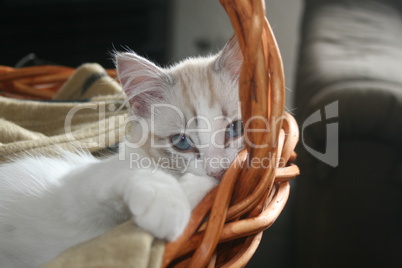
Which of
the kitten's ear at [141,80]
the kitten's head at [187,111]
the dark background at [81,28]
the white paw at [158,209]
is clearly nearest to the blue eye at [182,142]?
the kitten's head at [187,111]

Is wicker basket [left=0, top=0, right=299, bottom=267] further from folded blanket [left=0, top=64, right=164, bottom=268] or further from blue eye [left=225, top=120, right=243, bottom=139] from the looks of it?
folded blanket [left=0, top=64, right=164, bottom=268]

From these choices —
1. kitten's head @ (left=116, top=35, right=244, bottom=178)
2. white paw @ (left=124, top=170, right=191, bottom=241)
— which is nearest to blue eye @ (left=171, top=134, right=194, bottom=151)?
kitten's head @ (left=116, top=35, right=244, bottom=178)

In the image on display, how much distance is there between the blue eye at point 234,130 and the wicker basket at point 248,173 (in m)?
0.13

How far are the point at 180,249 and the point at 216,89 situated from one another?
430 mm

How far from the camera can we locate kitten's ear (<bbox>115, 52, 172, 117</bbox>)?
0.91 m

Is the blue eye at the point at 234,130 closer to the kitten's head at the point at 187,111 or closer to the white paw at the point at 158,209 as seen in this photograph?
the kitten's head at the point at 187,111

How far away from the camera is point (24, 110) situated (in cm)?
124

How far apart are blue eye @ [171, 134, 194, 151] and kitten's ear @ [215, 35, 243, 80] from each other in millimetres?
184

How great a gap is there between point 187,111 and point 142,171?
0.86 ft

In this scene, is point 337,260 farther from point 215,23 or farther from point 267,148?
point 215,23

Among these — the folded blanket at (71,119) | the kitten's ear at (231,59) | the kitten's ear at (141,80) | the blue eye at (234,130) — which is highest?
the kitten's ear at (231,59)

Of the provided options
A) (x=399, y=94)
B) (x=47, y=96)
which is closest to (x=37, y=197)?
(x=47, y=96)

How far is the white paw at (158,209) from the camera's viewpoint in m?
0.56

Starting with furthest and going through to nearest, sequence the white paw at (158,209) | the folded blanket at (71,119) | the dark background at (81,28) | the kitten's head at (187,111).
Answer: the dark background at (81,28)
the folded blanket at (71,119)
the kitten's head at (187,111)
the white paw at (158,209)
